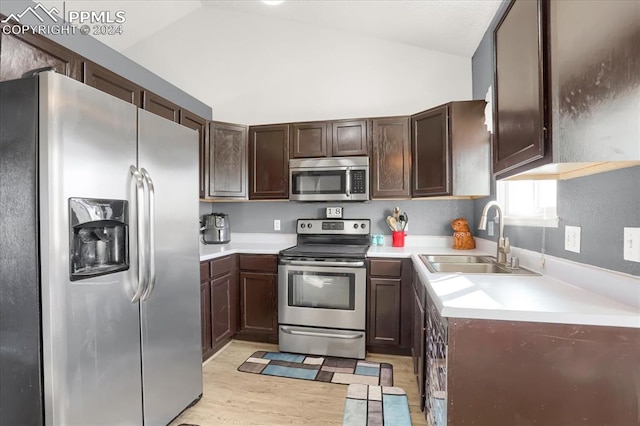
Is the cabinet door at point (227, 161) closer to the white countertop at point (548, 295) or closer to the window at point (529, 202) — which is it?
the white countertop at point (548, 295)

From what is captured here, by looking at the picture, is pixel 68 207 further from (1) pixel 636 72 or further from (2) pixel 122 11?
(2) pixel 122 11

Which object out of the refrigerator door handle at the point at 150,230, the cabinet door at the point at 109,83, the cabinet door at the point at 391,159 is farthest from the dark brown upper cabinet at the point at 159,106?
the cabinet door at the point at 391,159

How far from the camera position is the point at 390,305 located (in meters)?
2.63

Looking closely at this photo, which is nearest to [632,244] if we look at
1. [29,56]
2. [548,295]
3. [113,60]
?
[548,295]

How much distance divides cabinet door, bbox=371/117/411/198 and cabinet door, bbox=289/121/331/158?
0.48 meters

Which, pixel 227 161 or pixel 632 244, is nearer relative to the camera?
pixel 632 244

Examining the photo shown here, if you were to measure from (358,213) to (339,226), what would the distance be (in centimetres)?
25

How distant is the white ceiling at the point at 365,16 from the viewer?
2418mm

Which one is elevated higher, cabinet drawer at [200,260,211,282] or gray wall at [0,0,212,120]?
gray wall at [0,0,212,120]

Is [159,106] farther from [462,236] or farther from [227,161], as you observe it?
[462,236]

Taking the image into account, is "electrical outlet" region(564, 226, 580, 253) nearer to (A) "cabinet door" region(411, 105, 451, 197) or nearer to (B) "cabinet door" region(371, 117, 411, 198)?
(A) "cabinet door" region(411, 105, 451, 197)

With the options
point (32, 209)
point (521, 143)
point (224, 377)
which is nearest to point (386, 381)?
point (224, 377)

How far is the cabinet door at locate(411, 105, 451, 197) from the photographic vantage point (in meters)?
2.59

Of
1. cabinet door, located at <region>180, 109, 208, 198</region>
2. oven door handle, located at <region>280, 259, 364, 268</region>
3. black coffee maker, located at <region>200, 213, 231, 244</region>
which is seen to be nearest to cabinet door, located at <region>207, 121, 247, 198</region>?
cabinet door, located at <region>180, 109, 208, 198</region>
